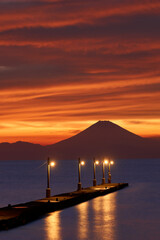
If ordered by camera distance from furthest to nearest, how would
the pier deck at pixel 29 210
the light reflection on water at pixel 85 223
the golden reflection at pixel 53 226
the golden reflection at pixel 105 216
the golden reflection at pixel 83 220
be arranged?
the golden reflection at pixel 105 216 → the pier deck at pixel 29 210 → the golden reflection at pixel 83 220 → the light reflection on water at pixel 85 223 → the golden reflection at pixel 53 226

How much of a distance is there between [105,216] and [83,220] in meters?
4.57

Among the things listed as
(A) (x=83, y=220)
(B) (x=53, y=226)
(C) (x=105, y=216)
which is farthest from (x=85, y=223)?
(C) (x=105, y=216)

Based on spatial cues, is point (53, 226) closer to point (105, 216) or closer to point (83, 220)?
point (83, 220)

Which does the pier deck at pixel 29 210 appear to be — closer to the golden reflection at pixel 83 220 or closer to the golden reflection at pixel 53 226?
the golden reflection at pixel 53 226

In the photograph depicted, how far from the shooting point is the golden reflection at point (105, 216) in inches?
1765

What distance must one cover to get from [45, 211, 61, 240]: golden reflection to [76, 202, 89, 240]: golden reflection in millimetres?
2083

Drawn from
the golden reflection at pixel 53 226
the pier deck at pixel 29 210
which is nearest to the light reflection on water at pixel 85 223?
the golden reflection at pixel 53 226

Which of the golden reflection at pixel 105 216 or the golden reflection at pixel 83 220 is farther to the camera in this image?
the golden reflection at pixel 105 216

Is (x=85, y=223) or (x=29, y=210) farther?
(x=29, y=210)

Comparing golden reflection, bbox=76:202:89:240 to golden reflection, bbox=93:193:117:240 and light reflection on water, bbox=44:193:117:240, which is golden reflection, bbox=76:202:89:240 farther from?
golden reflection, bbox=93:193:117:240

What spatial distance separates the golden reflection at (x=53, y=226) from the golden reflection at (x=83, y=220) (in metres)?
2.08

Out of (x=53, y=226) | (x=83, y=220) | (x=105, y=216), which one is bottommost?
(x=53, y=226)

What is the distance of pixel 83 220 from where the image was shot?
5244 centimetres

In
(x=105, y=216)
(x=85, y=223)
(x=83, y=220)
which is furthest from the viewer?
(x=105, y=216)
